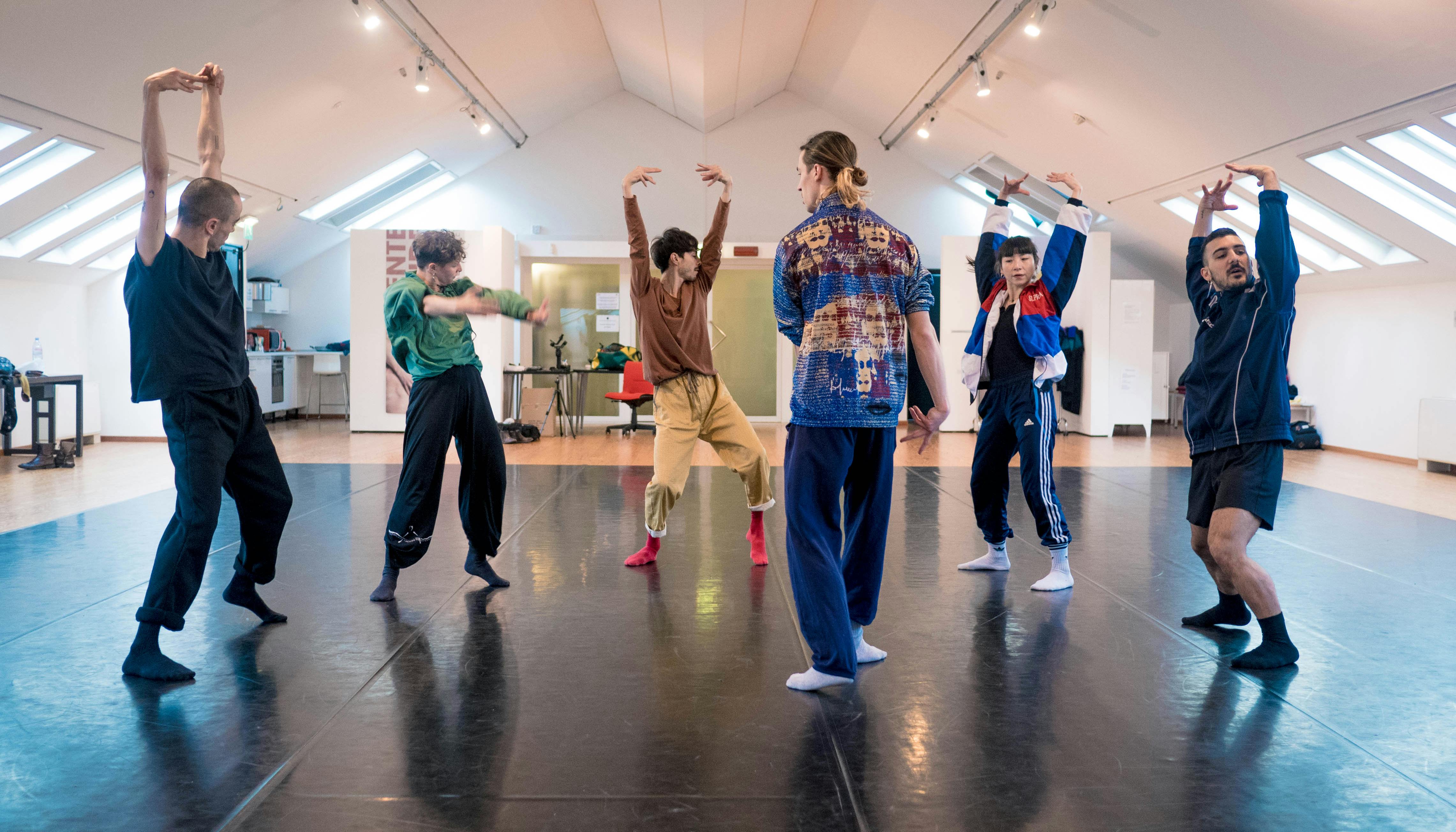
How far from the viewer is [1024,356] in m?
3.84

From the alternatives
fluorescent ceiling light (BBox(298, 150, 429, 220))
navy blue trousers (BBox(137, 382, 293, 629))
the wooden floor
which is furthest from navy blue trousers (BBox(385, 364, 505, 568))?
fluorescent ceiling light (BBox(298, 150, 429, 220))

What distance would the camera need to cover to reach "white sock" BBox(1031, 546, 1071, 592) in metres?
3.72

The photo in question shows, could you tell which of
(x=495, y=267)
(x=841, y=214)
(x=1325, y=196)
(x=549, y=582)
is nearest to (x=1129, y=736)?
(x=841, y=214)

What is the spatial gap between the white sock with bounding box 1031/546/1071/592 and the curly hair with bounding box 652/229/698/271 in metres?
2.03

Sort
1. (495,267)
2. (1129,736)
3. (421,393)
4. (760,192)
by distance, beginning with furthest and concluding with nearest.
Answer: (760,192), (495,267), (421,393), (1129,736)

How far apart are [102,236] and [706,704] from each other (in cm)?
958

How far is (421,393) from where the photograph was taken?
352cm

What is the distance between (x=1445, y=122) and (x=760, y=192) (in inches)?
341

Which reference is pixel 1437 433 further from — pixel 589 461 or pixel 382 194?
pixel 382 194

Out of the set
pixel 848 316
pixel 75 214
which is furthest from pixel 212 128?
pixel 75 214

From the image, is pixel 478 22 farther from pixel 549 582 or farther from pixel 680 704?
pixel 680 704

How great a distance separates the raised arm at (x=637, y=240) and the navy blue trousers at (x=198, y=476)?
5.15ft

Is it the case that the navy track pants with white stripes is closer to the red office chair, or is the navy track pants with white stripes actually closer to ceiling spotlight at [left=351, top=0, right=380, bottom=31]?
ceiling spotlight at [left=351, top=0, right=380, bottom=31]

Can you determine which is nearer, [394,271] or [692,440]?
[692,440]
